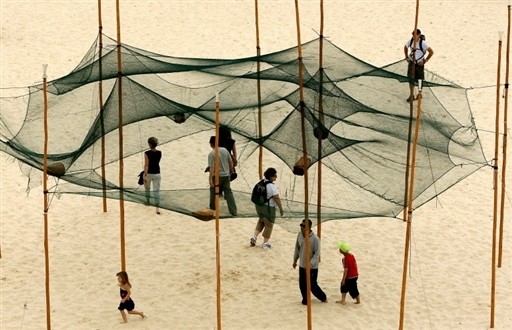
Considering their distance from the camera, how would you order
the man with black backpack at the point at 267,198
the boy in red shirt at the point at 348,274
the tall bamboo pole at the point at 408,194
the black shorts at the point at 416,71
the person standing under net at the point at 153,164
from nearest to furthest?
the tall bamboo pole at the point at 408,194, the man with black backpack at the point at 267,198, the boy in red shirt at the point at 348,274, the person standing under net at the point at 153,164, the black shorts at the point at 416,71

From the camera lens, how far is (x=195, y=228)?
12.1 m

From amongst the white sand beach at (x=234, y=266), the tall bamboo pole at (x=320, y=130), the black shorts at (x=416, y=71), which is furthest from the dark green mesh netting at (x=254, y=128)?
the black shorts at (x=416, y=71)

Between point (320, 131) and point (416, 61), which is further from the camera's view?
point (416, 61)

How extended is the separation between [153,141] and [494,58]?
8884mm

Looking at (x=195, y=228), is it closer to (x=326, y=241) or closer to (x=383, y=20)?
(x=326, y=241)

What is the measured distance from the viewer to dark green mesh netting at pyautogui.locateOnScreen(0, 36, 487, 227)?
10.0 m

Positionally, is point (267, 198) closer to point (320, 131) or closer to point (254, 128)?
point (320, 131)

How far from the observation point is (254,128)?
1087 cm

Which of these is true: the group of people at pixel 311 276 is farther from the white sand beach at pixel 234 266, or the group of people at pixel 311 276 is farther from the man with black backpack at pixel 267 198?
the man with black backpack at pixel 267 198

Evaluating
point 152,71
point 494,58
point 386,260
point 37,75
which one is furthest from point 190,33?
point 386,260

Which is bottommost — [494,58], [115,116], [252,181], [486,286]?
[486,286]

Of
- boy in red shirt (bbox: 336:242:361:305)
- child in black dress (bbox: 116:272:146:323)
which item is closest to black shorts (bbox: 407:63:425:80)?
boy in red shirt (bbox: 336:242:361:305)

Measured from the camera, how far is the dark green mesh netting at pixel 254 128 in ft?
32.9

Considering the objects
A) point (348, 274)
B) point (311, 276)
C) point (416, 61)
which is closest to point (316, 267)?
point (311, 276)
